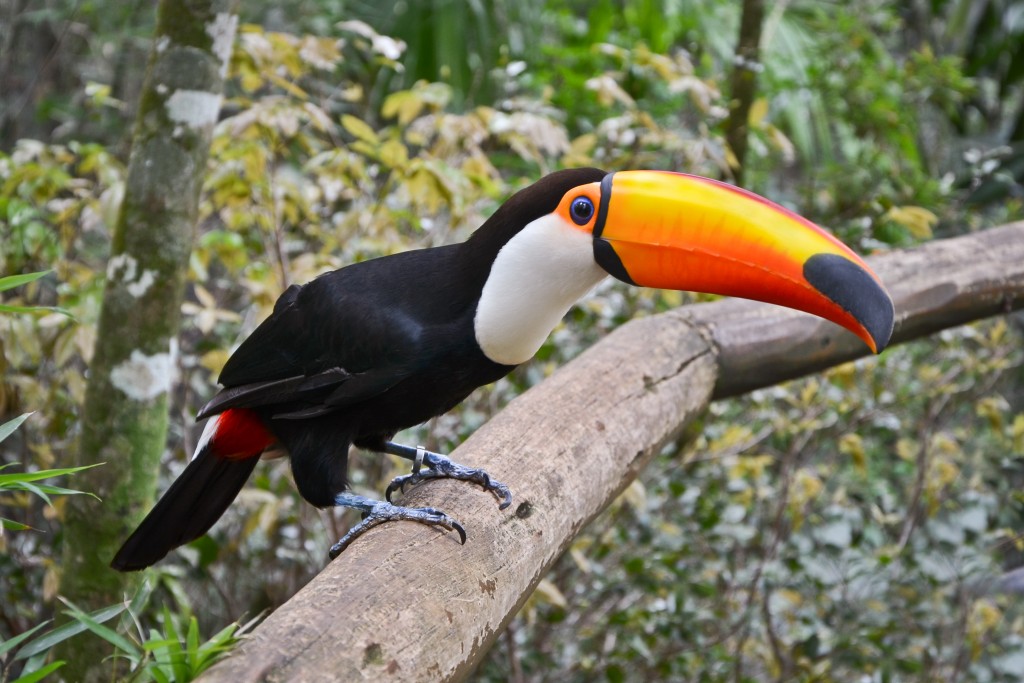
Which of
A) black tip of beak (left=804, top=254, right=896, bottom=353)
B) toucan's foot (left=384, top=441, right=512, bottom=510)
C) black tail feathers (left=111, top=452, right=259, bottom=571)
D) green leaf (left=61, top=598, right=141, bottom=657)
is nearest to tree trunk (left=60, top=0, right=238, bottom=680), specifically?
black tail feathers (left=111, top=452, right=259, bottom=571)

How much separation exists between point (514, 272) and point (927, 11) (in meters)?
5.54

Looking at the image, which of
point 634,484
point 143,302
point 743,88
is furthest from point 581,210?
point 743,88

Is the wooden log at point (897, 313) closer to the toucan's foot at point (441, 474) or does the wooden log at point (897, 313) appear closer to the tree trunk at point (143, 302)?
the toucan's foot at point (441, 474)

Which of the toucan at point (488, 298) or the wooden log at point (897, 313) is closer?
the toucan at point (488, 298)

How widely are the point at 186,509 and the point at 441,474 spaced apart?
0.50 metres

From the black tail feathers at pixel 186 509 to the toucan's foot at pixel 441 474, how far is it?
12.1 inches

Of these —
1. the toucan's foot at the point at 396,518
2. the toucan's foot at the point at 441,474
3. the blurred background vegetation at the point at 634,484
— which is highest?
the toucan's foot at the point at 396,518

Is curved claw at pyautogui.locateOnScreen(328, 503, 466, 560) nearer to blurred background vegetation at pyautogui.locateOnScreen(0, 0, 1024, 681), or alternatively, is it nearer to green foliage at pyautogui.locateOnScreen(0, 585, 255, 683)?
green foliage at pyautogui.locateOnScreen(0, 585, 255, 683)

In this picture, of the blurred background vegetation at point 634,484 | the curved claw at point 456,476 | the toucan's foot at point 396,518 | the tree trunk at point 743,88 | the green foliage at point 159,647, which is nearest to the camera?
the green foliage at point 159,647

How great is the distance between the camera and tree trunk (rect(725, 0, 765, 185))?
119 inches

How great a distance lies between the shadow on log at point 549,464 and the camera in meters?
1.12

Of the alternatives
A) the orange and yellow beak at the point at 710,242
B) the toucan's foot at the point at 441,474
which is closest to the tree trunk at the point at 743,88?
the orange and yellow beak at the point at 710,242

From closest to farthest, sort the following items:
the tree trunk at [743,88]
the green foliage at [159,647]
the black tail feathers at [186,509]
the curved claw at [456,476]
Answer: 1. the green foliage at [159,647]
2. the curved claw at [456,476]
3. the black tail feathers at [186,509]
4. the tree trunk at [743,88]

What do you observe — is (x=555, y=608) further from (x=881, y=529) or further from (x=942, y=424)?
(x=942, y=424)
